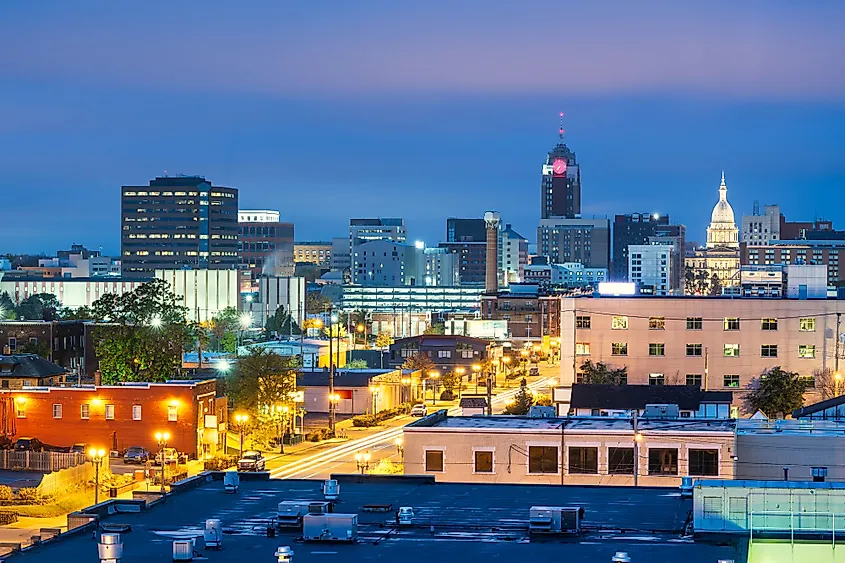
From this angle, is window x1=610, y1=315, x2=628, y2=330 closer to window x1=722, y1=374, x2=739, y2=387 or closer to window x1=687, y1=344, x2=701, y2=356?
window x1=687, y1=344, x2=701, y2=356

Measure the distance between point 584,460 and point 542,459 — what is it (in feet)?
4.53

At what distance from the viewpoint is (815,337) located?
291 feet

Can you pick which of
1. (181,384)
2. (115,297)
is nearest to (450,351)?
(115,297)

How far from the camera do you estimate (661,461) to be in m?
53.1

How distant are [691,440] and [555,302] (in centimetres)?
13857

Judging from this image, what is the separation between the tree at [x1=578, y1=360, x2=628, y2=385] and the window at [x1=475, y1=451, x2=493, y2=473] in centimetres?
3146

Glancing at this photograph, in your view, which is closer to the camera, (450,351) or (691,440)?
(691,440)

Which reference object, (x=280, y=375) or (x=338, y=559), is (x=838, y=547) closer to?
(x=338, y=559)

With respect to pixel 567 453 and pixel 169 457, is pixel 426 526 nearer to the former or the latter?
pixel 567 453

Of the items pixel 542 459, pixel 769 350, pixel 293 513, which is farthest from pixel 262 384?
pixel 293 513

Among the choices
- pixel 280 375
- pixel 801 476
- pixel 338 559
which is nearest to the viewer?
pixel 338 559

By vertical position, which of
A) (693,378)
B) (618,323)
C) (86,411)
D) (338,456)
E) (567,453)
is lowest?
(338,456)

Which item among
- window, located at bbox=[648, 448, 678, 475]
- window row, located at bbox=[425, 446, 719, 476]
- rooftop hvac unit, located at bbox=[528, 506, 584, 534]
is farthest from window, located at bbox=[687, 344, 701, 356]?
rooftop hvac unit, located at bbox=[528, 506, 584, 534]

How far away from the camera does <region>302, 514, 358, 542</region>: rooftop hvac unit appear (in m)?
27.9
